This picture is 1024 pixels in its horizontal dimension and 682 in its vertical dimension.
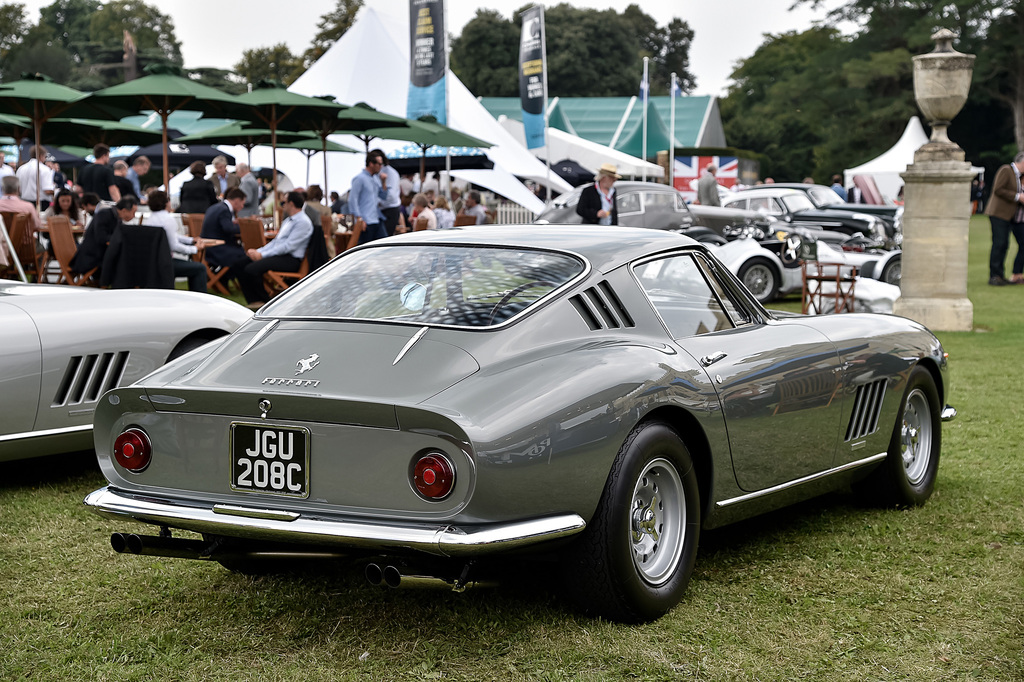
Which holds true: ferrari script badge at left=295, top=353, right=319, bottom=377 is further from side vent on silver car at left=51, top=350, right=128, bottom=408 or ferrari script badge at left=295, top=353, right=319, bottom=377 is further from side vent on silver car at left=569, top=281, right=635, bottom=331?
side vent on silver car at left=51, top=350, right=128, bottom=408

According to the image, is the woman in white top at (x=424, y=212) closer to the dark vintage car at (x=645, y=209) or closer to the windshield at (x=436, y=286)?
the dark vintage car at (x=645, y=209)

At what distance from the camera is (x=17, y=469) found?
19.8ft

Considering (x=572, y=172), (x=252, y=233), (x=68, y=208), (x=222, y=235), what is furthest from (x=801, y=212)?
(x=68, y=208)

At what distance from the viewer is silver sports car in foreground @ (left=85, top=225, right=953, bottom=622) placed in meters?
3.34

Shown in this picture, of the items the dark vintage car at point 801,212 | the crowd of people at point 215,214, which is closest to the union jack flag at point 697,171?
the dark vintage car at point 801,212

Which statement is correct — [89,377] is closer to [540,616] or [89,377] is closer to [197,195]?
[540,616]

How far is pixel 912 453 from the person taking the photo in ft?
18.6

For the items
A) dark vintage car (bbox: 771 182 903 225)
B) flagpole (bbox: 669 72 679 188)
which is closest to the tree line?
flagpole (bbox: 669 72 679 188)

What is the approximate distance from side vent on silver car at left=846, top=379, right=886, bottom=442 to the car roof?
1037mm

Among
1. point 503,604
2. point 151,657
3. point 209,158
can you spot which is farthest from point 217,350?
point 209,158

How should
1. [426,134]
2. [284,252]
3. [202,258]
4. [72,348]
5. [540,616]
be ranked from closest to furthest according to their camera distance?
[540,616], [72,348], [284,252], [202,258], [426,134]

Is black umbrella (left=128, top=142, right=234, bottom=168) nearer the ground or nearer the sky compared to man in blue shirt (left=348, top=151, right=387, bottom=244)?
nearer the sky

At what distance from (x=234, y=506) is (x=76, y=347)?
94.1 inches

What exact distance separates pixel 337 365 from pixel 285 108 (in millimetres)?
13637
